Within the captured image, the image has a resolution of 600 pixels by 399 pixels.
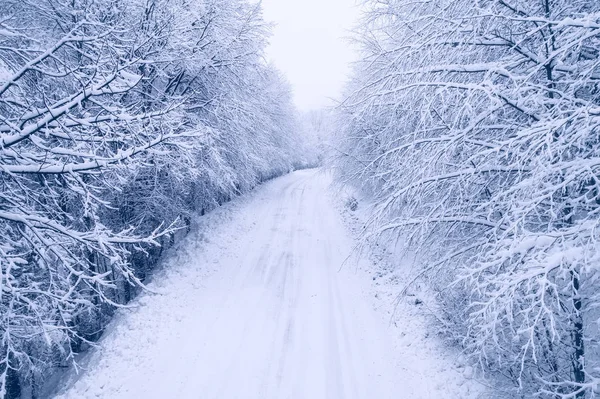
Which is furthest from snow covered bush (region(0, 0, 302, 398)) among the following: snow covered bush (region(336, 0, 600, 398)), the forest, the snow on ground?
snow covered bush (region(336, 0, 600, 398))

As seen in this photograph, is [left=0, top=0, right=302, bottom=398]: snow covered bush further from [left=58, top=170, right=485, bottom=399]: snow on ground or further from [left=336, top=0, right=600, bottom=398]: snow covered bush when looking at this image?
[left=336, top=0, right=600, bottom=398]: snow covered bush

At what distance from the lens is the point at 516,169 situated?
485 cm

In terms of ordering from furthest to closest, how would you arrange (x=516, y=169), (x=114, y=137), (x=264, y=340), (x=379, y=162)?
1. (x=264, y=340)
2. (x=379, y=162)
3. (x=114, y=137)
4. (x=516, y=169)

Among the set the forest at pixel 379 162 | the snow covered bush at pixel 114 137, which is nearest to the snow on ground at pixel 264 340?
the forest at pixel 379 162

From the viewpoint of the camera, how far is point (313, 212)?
917 inches

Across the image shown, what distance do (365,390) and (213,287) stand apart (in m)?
6.63

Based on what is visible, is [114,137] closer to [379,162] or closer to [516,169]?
[379,162]

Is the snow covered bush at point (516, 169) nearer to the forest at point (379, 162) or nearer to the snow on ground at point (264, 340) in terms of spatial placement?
the forest at point (379, 162)

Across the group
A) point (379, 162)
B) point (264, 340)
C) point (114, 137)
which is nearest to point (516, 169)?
point (379, 162)

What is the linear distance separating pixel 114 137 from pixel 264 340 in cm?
629

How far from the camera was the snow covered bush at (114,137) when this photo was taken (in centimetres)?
596

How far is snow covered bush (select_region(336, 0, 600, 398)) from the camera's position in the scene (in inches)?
140

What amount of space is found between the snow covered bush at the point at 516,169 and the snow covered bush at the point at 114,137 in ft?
14.1

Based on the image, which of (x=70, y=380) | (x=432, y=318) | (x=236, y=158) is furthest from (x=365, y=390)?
(x=236, y=158)
